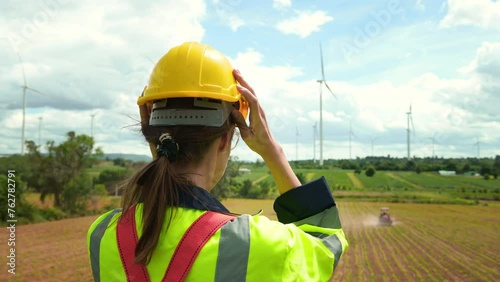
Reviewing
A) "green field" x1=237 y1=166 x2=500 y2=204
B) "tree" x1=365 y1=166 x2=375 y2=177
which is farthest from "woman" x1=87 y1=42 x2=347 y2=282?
"tree" x1=365 y1=166 x2=375 y2=177

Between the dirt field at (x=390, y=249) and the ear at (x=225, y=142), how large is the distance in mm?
22662

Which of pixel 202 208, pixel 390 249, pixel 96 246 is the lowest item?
pixel 390 249

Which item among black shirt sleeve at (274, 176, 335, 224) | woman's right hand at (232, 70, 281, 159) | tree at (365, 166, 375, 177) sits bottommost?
tree at (365, 166, 375, 177)

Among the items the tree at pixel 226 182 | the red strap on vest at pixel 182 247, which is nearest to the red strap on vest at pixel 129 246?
the red strap on vest at pixel 182 247

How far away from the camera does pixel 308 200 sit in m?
1.84

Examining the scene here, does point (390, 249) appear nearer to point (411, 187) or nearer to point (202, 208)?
point (202, 208)

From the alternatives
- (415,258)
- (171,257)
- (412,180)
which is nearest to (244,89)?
(171,257)

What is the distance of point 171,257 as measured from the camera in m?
1.44

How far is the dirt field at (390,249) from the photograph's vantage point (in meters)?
24.9

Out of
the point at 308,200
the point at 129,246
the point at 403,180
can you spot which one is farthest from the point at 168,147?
the point at 403,180

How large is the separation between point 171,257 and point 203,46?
35.5 inches

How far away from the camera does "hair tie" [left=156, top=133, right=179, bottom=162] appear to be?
64.1 inches

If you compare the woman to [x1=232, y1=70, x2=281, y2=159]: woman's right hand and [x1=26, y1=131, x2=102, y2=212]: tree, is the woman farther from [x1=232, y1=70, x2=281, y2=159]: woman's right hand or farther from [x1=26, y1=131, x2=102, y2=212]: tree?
[x1=26, y1=131, x2=102, y2=212]: tree

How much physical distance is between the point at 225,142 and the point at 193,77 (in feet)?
0.94
